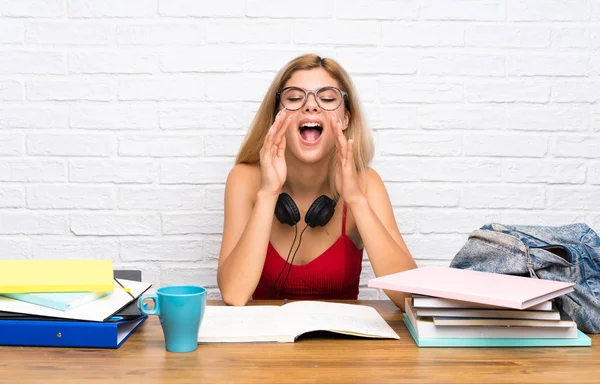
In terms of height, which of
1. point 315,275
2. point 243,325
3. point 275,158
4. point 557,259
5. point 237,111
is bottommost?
point 315,275

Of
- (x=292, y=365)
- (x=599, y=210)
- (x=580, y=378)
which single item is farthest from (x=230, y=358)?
(x=599, y=210)

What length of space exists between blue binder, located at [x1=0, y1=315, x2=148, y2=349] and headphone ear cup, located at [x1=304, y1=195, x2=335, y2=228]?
2.82 feet

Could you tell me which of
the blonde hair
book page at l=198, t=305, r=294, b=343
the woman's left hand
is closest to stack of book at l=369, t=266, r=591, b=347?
book page at l=198, t=305, r=294, b=343

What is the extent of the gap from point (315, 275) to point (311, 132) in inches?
16.7

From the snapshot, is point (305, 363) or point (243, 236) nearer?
point (305, 363)

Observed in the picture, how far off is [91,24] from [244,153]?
742 mm

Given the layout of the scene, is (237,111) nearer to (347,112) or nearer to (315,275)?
(347,112)

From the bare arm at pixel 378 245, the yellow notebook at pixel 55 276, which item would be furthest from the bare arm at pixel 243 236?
the yellow notebook at pixel 55 276

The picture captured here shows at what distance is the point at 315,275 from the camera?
1884mm

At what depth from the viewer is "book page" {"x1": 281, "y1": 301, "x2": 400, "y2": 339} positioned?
44.5 inches

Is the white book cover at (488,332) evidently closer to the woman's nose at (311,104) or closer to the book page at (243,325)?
the book page at (243,325)

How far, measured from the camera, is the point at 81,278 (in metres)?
1.13

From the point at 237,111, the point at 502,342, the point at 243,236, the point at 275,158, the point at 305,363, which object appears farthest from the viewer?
the point at 237,111

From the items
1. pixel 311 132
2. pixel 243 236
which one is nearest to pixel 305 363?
pixel 243 236
